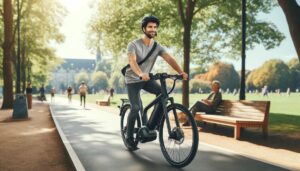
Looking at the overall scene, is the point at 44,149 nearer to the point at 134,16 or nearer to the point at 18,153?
the point at 18,153

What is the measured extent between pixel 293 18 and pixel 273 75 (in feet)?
335

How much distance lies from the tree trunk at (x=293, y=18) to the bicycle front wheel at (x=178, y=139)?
3.92 meters

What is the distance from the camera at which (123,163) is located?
639 cm

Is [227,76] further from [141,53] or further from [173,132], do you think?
[173,132]

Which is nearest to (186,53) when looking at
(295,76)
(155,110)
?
(155,110)

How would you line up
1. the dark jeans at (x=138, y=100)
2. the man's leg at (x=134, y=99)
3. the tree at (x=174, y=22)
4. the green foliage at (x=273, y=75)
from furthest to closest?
the green foliage at (x=273, y=75) < the tree at (x=174, y=22) < the man's leg at (x=134, y=99) < the dark jeans at (x=138, y=100)

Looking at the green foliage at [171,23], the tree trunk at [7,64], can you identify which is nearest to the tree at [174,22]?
the green foliage at [171,23]

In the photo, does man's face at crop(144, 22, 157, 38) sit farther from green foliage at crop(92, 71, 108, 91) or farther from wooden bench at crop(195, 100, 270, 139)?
green foliage at crop(92, 71, 108, 91)

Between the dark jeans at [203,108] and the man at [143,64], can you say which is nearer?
the man at [143,64]

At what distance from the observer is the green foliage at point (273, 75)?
344ft

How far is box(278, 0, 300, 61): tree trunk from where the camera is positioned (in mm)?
8570

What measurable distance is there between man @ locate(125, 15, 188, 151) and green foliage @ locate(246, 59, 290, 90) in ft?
334

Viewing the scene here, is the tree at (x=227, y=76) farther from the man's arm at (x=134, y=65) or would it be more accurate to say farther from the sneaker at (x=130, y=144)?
the man's arm at (x=134, y=65)

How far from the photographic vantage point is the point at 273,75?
349ft
